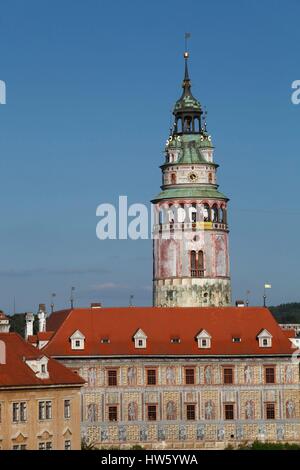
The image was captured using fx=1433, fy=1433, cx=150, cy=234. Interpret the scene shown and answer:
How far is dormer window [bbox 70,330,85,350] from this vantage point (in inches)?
3829

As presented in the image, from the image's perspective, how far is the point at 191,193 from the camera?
11906 cm

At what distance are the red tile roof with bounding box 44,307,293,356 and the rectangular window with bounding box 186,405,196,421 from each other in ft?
11.9

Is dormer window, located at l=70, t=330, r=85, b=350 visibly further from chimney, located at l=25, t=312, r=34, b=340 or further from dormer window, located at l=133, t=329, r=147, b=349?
chimney, located at l=25, t=312, r=34, b=340

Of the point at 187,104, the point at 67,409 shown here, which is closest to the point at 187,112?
the point at 187,104

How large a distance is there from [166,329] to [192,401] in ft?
18.1

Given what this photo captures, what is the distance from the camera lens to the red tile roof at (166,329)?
9756cm

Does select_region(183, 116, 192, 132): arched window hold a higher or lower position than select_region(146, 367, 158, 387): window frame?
higher

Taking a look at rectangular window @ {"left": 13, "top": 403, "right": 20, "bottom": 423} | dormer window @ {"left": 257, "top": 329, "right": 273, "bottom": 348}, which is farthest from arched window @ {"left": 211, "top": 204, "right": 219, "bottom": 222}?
rectangular window @ {"left": 13, "top": 403, "right": 20, "bottom": 423}

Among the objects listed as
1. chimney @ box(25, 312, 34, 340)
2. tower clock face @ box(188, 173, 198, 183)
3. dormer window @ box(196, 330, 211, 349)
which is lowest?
dormer window @ box(196, 330, 211, 349)

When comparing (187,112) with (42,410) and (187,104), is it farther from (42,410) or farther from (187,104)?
(42,410)

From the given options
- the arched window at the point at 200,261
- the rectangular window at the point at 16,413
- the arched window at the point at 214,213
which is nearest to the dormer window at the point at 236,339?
the arched window at the point at 200,261

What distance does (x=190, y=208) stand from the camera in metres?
119

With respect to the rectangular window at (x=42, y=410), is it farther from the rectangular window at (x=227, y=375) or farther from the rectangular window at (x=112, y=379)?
the rectangular window at (x=227, y=375)

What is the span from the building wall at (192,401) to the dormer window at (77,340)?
3.68 ft
